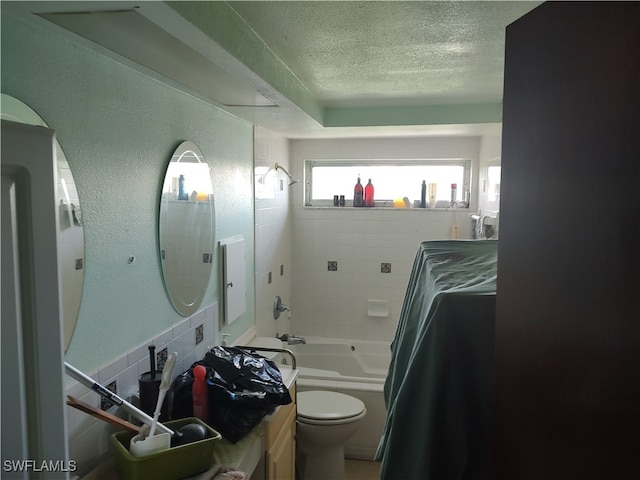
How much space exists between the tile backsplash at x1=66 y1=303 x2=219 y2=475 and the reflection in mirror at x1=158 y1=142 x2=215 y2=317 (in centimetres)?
11

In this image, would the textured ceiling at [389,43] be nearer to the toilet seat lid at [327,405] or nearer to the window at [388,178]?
the window at [388,178]

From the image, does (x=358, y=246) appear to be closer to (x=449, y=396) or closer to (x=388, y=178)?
(x=388, y=178)

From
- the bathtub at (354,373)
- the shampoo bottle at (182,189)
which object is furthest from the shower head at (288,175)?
the shampoo bottle at (182,189)

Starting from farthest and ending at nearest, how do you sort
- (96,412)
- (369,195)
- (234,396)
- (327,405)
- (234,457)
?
(369,195) < (327,405) < (234,396) < (234,457) < (96,412)

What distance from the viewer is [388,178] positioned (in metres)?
3.85

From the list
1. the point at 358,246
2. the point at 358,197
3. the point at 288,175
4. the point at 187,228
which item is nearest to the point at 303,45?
the point at 187,228

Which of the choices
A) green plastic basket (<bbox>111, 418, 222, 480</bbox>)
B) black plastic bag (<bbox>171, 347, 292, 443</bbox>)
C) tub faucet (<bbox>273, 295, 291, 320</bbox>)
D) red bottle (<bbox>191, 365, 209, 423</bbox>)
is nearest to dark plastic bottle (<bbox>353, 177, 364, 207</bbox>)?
tub faucet (<bbox>273, 295, 291, 320</bbox>)

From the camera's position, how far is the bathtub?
112 inches

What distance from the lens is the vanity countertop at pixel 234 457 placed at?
4.49 ft

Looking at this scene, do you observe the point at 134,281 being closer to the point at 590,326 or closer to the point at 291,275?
the point at 590,326

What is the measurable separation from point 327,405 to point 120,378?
4.67 feet

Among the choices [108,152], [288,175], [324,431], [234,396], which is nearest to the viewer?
[108,152]

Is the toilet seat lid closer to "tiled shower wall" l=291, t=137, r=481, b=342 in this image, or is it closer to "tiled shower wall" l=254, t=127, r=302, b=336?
"tiled shower wall" l=254, t=127, r=302, b=336

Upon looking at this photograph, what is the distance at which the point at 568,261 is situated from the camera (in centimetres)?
70
